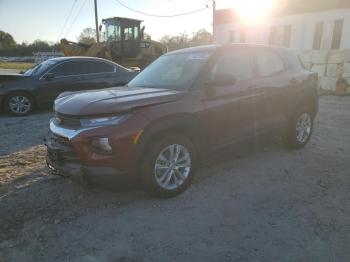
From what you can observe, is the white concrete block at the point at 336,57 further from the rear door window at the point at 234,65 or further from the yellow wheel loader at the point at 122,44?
the yellow wheel loader at the point at 122,44

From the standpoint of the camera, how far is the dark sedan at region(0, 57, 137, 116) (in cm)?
853

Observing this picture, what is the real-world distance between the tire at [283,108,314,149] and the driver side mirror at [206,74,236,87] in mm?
1896

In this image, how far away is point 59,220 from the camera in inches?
134

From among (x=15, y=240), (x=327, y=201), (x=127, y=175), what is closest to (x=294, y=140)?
(x=327, y=201)

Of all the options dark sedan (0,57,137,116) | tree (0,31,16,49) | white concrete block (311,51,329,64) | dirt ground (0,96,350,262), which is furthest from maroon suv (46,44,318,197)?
tree (0,31,16,49)

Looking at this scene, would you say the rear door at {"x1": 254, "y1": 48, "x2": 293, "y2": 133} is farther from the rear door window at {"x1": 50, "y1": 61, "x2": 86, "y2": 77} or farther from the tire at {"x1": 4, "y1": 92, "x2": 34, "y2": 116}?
the tire at {"x1": 4, "y1": 92, "x2": 34, "y2": 116}

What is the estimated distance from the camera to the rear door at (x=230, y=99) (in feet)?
13.3

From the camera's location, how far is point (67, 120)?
358 cm

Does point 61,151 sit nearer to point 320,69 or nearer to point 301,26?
point 320,69

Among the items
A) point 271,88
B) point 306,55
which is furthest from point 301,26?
point 271,88

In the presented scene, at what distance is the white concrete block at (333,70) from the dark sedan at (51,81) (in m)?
9.10

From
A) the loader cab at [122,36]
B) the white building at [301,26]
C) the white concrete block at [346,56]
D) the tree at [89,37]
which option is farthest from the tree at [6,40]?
the white concrete block at [346,56]

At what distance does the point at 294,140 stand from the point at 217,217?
273cm

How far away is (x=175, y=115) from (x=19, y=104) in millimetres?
6576
